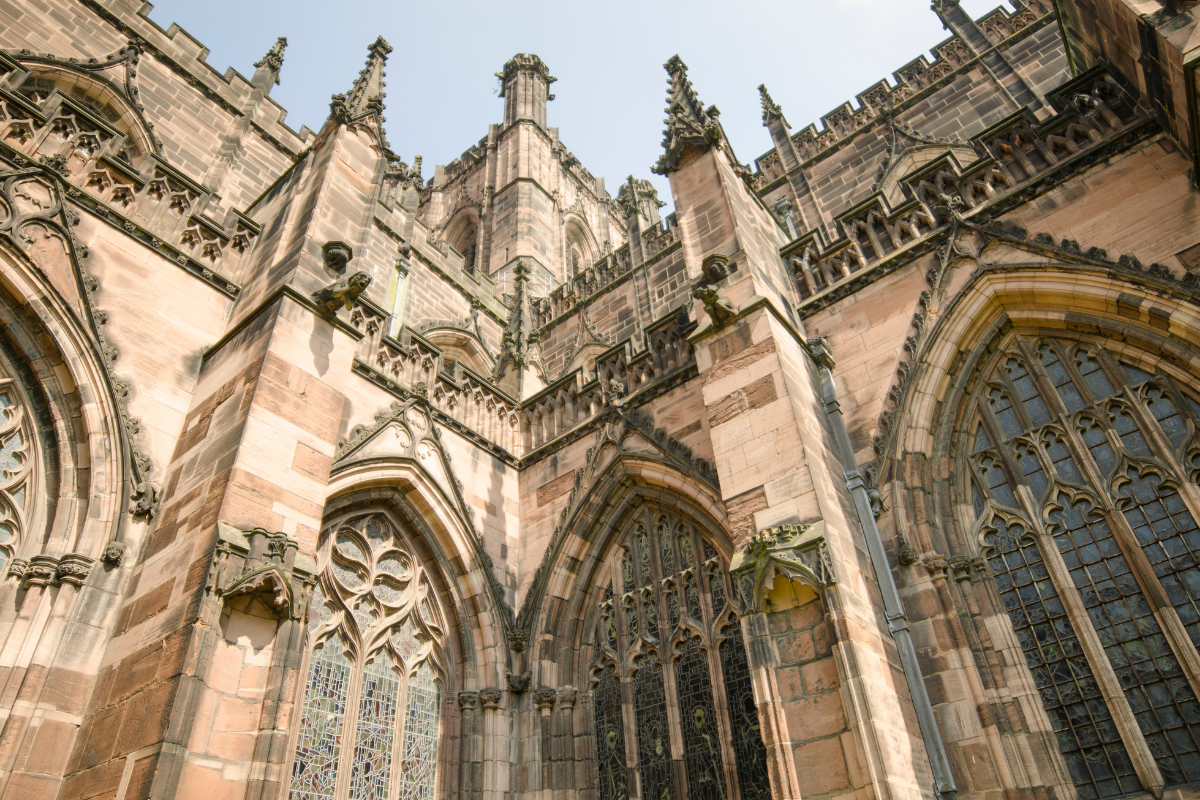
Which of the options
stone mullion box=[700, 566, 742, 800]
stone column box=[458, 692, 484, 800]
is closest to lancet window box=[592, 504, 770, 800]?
stone mullion box=[700, 566, 742, 800]

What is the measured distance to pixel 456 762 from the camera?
7234mm

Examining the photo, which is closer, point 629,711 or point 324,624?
point 324,624

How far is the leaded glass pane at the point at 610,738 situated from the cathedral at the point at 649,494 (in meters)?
0.03

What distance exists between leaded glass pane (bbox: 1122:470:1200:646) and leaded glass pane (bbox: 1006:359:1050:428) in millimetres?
803

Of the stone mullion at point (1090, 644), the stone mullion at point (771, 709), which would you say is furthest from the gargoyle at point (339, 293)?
the stone mullion at point (1090, 644)

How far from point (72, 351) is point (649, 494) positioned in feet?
18.0

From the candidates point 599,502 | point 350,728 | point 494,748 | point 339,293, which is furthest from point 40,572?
point 599,502

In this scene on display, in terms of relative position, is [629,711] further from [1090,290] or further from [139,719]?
[1090,290]

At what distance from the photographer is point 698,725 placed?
6887 mm

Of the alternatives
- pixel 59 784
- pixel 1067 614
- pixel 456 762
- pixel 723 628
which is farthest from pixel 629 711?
pixel 59 784

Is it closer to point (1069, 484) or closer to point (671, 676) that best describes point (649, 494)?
point (671, 676)

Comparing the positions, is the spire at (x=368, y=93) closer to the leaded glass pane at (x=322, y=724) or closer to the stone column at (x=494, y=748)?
the leaded glass pane at (x=322, y=724)

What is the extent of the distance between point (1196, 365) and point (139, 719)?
768 cm

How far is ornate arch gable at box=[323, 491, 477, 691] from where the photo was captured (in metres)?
7.72
